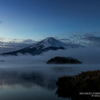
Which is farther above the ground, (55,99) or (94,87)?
(94,87)

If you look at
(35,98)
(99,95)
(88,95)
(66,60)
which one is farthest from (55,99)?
(66,60)

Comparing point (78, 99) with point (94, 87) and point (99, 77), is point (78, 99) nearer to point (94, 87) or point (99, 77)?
point (94, 87)

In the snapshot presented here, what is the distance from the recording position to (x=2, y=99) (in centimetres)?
1134

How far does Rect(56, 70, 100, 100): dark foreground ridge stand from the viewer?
36.9ft

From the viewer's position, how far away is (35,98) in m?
11.7

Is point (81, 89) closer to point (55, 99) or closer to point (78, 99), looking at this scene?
point (78, 99)

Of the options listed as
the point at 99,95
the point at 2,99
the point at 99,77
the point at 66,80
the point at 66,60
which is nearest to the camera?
the point at 99,95

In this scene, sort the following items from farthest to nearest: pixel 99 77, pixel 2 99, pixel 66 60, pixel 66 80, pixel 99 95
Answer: pixel 66 60, pixel 66 80, pixel 99 77, pixel 2 99, pixel 99 95

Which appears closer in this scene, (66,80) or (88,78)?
(88,78)

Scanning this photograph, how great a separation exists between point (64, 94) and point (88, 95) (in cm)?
206

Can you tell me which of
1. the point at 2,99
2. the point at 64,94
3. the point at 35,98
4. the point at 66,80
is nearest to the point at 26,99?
the point at 35,98

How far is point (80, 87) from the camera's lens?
12.2 metres

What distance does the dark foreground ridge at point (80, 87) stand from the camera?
11.2m

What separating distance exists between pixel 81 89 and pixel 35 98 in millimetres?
3518
